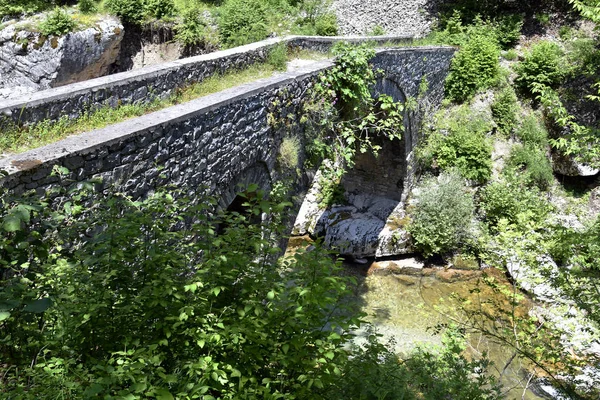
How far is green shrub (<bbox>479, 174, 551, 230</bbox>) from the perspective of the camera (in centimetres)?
1216

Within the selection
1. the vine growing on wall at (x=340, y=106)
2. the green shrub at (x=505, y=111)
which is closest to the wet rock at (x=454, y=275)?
the green shrub at (x=505, y=111)

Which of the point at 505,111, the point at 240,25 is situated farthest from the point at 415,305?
the point at 240,25

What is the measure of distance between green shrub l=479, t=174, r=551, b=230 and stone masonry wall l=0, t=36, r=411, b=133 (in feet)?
25.6

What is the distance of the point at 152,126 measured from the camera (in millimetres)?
4355

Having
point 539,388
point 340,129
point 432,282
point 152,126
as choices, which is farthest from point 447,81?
point 152,126

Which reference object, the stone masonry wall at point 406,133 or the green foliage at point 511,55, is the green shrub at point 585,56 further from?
the stone masonry wall at point 406,133

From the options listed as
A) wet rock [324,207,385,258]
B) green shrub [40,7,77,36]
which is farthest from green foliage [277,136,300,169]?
green shrub [40,7,77,36]

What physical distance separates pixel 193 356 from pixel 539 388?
755 cm

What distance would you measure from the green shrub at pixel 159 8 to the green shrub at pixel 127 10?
22 centimetres

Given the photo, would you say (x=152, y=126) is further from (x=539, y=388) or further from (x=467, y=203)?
(x=467, y=203)

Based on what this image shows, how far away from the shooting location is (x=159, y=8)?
15695 millimetres

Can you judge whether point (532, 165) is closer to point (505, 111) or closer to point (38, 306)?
point (505, 111)

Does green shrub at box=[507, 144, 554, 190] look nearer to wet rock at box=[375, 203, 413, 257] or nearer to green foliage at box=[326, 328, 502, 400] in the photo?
wet rock at box=[375, 203, 413, 257]

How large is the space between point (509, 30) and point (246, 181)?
44.6ft
